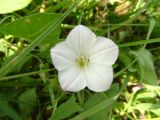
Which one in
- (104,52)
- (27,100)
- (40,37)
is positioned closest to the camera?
(40,37)

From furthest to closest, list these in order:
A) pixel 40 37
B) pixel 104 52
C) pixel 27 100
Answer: pixel 27 100
pixel 104 52
pixel 40 37

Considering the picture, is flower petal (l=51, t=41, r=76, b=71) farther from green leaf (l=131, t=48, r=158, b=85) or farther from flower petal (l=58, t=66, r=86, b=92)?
green leaf (l=131, t=48, r=158, b=85)

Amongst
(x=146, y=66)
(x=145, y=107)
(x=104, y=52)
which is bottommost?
(x=145, y=107)

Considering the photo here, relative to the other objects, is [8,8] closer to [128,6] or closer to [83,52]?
[83,52]

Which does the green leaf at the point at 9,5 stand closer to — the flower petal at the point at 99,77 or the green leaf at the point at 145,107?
the flower petal at the point at 99,77

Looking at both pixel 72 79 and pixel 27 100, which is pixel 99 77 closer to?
pixel 72 79

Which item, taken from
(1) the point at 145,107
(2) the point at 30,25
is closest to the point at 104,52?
(2) the point at 30,25

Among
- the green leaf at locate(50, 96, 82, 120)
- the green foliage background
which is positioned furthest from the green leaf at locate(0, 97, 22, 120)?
the green leaf at locate(50, 96, 82, 120)

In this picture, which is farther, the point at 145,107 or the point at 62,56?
the point at 145,107

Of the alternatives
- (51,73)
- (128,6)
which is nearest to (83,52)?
(51,73)

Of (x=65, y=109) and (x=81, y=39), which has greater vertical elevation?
(x=81, y=39)
